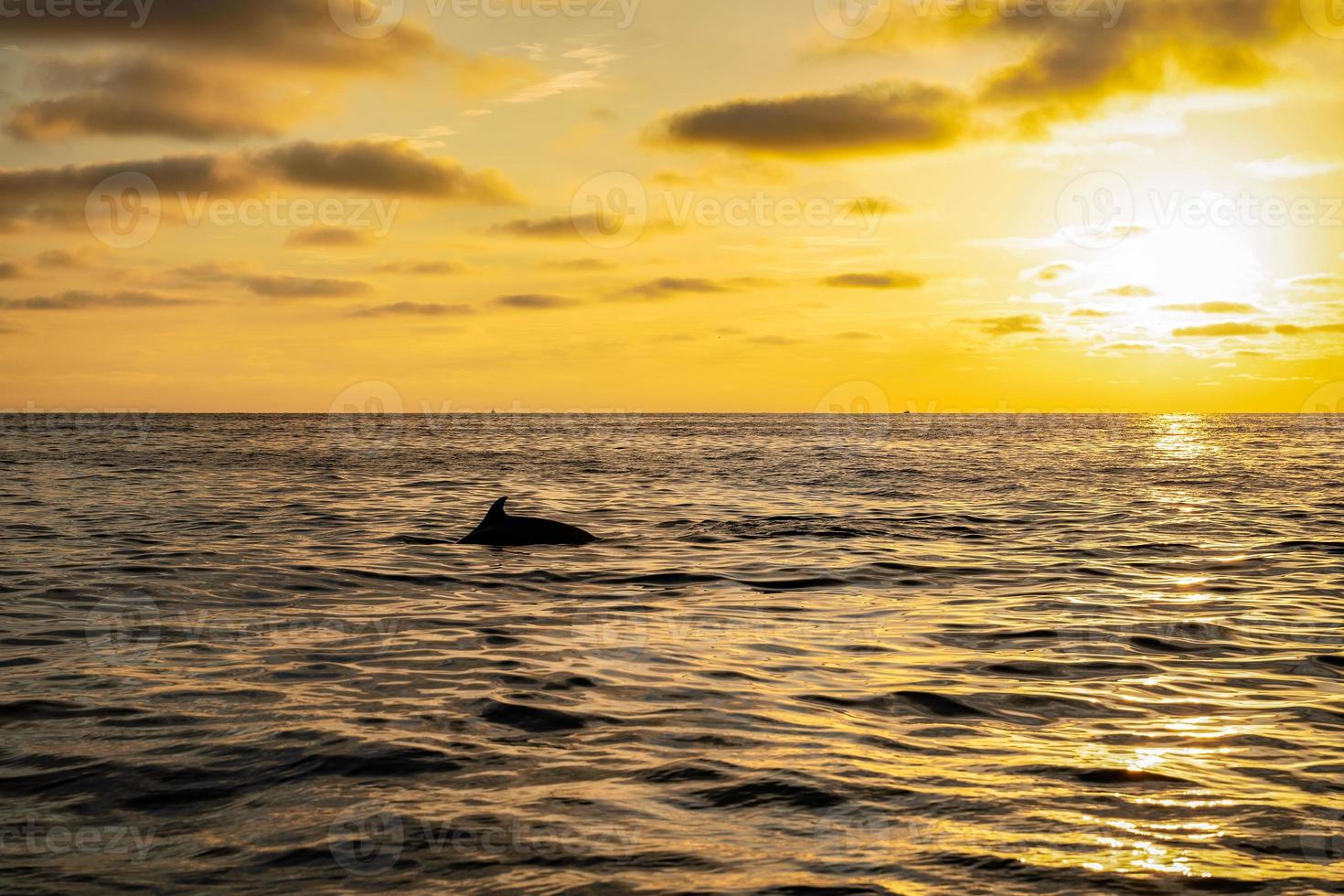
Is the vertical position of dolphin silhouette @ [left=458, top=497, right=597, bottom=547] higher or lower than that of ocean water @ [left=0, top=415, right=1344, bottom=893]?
higher

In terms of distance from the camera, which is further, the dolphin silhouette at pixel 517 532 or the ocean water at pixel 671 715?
the dolphin silhouette at pixel 517 532

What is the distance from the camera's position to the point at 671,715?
28.7ft

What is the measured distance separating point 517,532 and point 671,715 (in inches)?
506

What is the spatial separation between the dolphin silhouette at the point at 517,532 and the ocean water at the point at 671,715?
35.2 inches

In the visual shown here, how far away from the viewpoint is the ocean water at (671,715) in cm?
578

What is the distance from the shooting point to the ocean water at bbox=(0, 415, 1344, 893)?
5777 millimetres

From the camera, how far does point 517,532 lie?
21.2 meters

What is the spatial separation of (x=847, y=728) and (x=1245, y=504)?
27.7m

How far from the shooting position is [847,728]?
8344 mm

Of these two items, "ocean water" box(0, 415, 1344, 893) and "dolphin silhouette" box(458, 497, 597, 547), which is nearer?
"ocean water" box(0, 415, 1344, 893)

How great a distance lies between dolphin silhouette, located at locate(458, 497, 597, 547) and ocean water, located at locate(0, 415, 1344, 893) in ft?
2.93

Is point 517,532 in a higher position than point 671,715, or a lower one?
higher

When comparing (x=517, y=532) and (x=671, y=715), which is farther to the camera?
(x=517, y=532)

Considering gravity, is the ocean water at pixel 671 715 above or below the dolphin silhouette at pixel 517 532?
below
